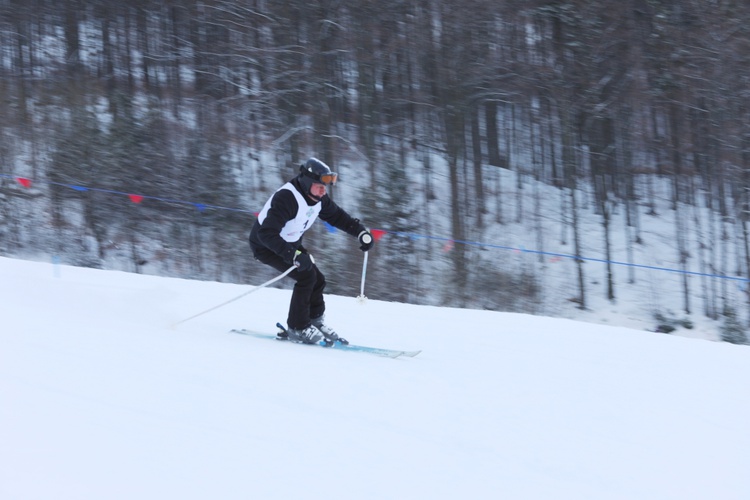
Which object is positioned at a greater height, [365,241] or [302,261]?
[365,241]

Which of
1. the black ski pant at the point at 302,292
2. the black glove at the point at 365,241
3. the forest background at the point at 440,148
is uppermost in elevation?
the forest background at the point at 440,148

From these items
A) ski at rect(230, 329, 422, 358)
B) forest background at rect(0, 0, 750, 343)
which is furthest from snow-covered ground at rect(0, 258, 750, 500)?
forest background at rect(0, 0, 750, 343)

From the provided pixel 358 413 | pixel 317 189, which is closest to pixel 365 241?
pixel 317 189

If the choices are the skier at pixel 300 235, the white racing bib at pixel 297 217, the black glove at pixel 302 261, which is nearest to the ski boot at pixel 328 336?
the skier at pixel 300 235

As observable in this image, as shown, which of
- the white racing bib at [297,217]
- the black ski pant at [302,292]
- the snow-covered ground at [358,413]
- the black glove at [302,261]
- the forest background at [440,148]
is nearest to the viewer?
the snow-covered ground at [358,413]

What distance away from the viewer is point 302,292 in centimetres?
536

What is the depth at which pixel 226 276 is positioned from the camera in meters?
15.3

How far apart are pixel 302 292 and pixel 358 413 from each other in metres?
1.72

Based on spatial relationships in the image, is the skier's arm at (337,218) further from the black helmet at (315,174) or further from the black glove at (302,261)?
the black glove at (302,261)

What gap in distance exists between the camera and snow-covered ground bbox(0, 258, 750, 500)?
2.98m

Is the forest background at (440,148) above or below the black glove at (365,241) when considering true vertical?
above

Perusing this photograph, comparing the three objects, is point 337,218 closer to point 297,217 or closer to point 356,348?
point 297,217

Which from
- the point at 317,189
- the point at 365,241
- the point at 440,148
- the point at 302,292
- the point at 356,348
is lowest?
the point at 356,348

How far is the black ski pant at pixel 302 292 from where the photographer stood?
534 centimetres
